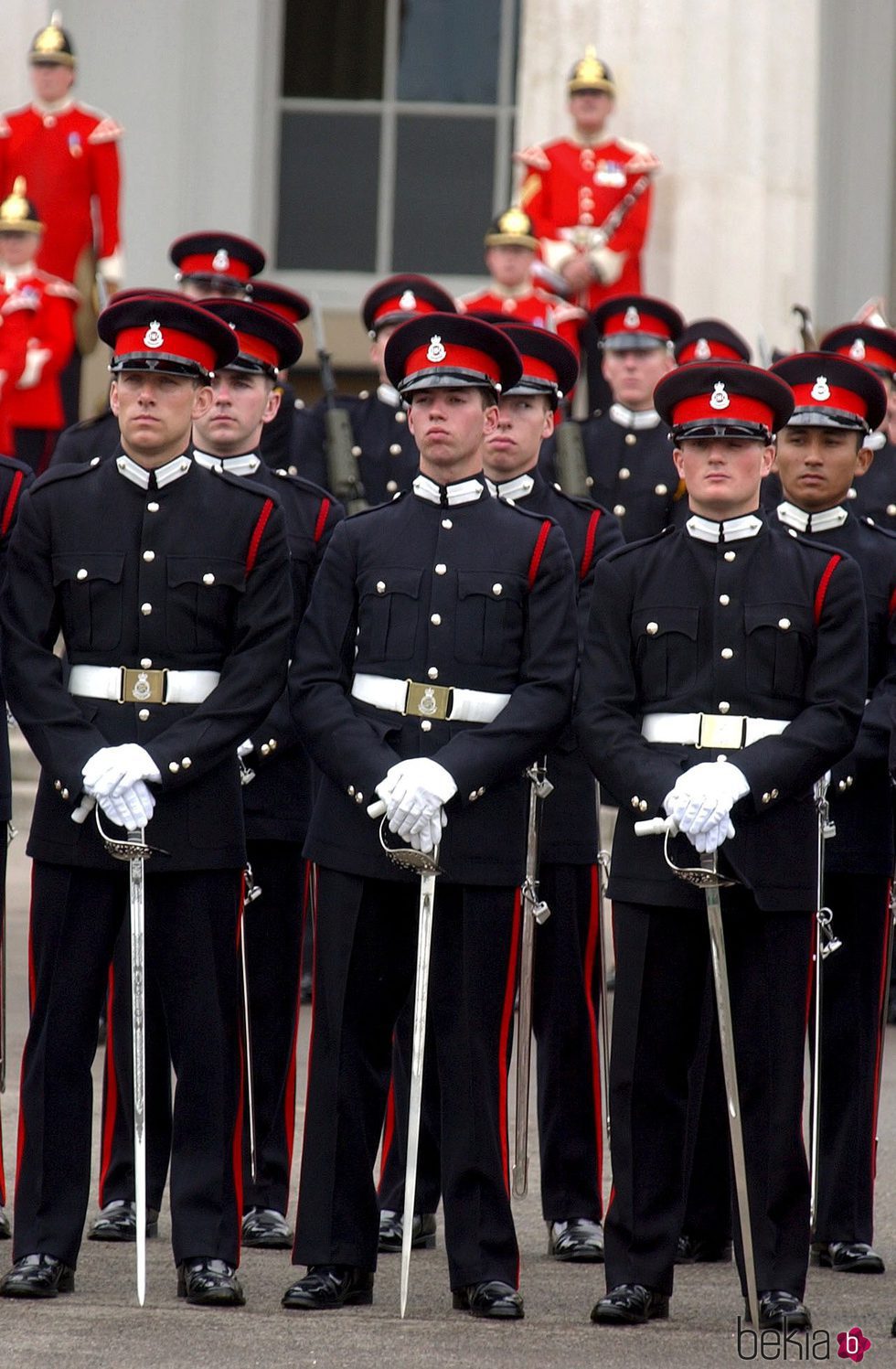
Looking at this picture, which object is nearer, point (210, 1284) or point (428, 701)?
point (210, 1284)

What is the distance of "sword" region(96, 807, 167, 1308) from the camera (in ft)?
18.8

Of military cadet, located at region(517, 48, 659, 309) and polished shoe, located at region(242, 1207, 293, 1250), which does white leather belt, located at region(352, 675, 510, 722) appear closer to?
polished shoe, located at region(242, 1207, 293, 1250)

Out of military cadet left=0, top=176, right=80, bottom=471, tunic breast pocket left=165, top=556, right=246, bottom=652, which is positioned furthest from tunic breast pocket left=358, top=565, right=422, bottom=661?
military cadet left=0, top=176, right=80, bottom=471

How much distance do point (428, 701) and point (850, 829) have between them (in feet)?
3.65

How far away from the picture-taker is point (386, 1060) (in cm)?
598

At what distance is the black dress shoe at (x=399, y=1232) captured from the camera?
6.40 metres

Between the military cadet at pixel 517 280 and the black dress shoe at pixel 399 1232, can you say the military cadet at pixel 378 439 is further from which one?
the black dress shoe at pixel 399 1232

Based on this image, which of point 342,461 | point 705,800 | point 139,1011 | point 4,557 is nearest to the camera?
point 705,800

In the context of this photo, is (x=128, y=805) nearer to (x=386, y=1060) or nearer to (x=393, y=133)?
(x=386, y=1060)

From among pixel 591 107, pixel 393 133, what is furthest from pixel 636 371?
pixel 393 133

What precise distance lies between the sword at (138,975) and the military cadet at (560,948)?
83 centimetres

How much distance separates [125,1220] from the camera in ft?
21.1

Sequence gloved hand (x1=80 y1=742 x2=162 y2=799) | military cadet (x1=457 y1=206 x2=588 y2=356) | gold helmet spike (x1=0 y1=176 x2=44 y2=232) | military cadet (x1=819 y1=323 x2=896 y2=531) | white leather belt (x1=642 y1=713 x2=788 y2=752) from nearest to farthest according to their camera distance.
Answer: gloved hand (x1=80 y1=742 x2=162 y2=799) → white leather belt (x1=642 y1=713 x2=788 y2=752) → military cadet (x1=819 y1=323 x2=896 y2=531) → military cadet (x1=457 y1=206 x2=588 y2=356) → gold helmet spike (x1=0 y1=176 x2=44 y2=232)

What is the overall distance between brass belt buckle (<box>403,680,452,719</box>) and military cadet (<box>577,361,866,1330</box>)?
29 centimetres
